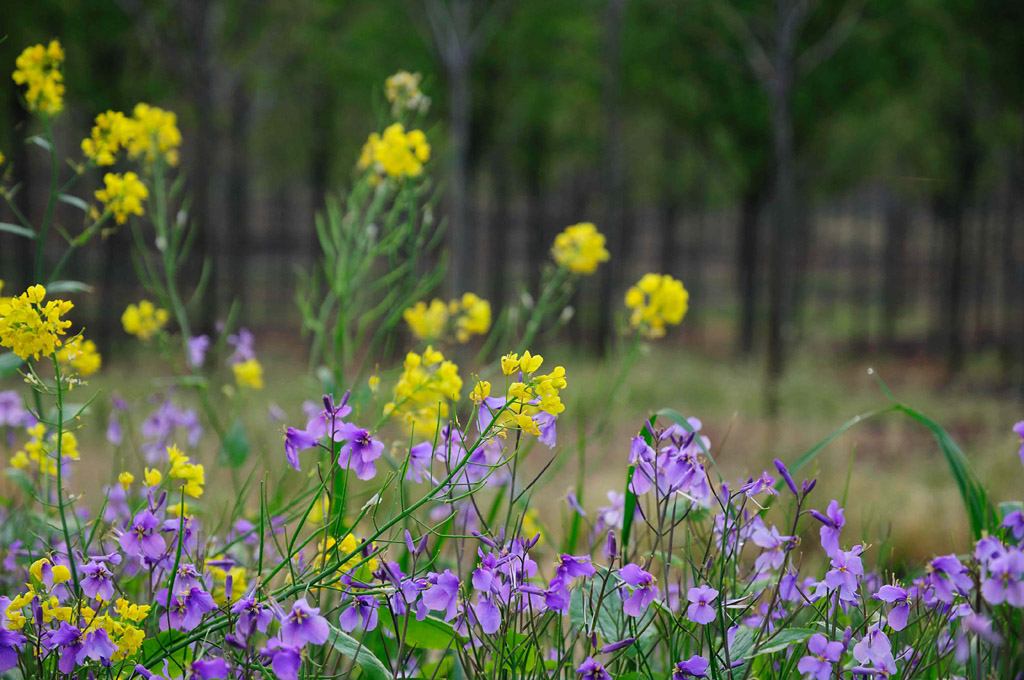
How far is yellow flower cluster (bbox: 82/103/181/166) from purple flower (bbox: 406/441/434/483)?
3.05 feet

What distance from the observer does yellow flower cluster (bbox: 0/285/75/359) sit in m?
1.02

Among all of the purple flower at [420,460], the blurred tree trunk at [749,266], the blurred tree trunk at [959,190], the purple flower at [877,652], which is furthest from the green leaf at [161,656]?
the blurred tree trunk at [959,190]

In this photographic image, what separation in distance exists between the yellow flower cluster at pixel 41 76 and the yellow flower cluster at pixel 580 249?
1.21 metres

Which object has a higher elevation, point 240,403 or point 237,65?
point 237,65

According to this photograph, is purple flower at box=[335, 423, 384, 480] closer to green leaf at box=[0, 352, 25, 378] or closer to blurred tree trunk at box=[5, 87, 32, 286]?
green leaf at box=[0, 352, 25, 378]

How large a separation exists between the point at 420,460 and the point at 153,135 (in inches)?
54.9

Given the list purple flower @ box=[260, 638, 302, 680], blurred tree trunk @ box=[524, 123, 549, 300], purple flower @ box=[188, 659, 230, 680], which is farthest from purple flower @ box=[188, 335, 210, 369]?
blurred tree trunk @ box=[524, 123, 549, 300]

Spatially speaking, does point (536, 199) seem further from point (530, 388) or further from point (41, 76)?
point (530, 388)

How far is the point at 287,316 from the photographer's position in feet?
59.8

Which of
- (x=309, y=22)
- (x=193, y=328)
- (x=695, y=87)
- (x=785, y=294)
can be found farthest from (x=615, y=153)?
(x=193, y=328)

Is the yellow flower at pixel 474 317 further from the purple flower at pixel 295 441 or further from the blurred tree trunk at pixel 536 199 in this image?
the blurred tree trunk at pixel 536 199

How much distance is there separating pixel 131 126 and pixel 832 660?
1599 mm

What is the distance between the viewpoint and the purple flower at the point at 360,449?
1.06 m

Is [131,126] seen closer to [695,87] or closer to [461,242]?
[461,242]
